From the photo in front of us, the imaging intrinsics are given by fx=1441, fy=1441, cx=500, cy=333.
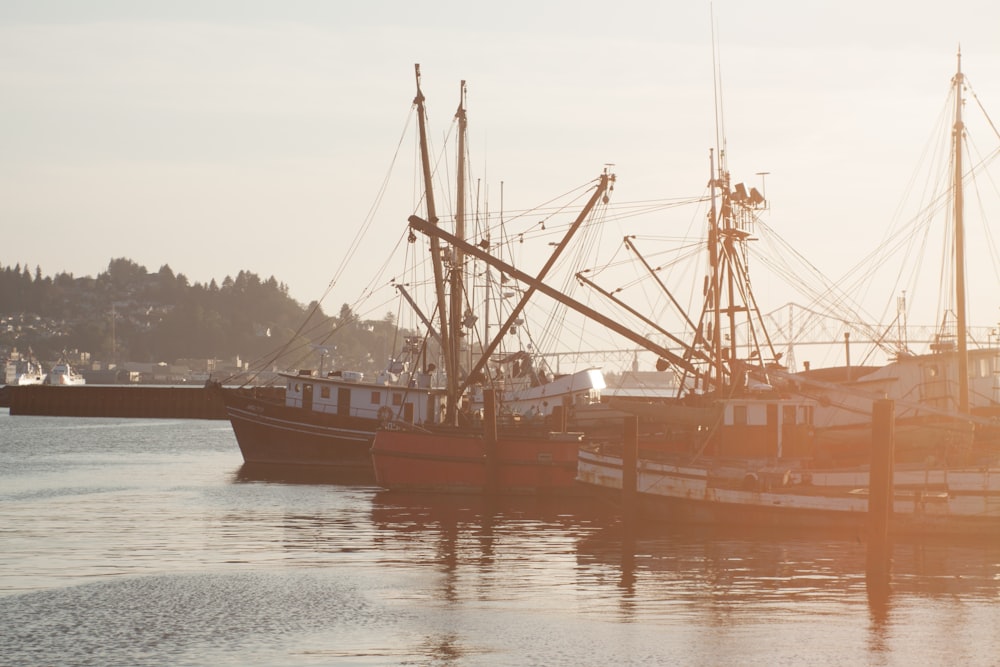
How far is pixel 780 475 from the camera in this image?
40.8 m

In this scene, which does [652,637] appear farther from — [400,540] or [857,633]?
[400,540]

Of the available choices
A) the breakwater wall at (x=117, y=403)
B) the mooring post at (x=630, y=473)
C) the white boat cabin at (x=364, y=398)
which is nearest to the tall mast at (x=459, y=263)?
the white boat cabin at (x=364, y=398)

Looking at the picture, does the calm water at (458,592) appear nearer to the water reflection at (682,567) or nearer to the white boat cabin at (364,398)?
the water reflection at (682,567)

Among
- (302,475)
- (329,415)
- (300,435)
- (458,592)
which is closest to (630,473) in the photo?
(458,592)

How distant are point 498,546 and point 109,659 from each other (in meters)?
15.4

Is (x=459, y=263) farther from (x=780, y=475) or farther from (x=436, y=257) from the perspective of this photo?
(x=780, y=475)

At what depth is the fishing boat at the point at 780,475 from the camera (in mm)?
38625

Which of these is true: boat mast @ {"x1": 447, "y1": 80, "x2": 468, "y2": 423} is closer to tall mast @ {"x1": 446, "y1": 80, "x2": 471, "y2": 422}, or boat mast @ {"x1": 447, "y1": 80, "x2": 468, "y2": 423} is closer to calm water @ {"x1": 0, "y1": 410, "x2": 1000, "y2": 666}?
tall mast @ {"x1": 446, "y1": 80, "x2": 471, "y2": 422}

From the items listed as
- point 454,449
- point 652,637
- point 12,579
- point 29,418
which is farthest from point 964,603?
point 29,418

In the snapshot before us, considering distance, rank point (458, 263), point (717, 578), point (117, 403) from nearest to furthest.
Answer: point (717, 578) → point (458, 263) → point (117, 403)

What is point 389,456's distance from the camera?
5219 cm

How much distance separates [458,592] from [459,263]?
31.7 metres

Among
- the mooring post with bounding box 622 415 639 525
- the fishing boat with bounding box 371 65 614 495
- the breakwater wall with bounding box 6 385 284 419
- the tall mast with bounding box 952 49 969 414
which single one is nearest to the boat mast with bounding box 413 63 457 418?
the fishing boat with bounding box 371 65 614 495

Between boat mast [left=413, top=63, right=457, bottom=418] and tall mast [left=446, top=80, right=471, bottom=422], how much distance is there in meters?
0.24
